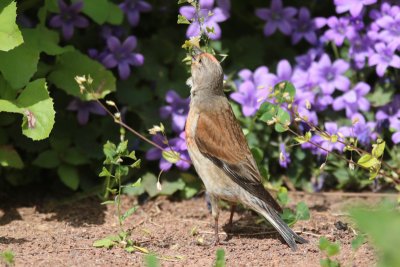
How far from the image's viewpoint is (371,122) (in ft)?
15.8

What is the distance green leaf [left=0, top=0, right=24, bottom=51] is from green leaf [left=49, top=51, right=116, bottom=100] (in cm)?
75

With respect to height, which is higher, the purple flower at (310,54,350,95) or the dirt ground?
the purple flower at (310,54,350,95)

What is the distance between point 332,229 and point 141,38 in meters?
2.73

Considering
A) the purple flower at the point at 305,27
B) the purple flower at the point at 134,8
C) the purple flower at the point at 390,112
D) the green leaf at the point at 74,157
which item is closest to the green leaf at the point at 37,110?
the green leaf at the point at 74,157

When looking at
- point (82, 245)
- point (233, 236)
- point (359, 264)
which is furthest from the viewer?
point (233, 236)

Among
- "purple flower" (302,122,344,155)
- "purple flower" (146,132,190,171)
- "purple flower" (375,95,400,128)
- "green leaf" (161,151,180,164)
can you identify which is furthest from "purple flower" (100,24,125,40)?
"purple flower" (375,95,400,128)

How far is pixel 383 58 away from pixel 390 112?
0.50m

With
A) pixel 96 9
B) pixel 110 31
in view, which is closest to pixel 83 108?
pixel 110 31

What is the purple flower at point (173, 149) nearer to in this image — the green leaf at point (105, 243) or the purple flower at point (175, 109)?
the purple flower at point (175, 109)

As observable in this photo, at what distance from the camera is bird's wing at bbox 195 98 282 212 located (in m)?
3.61

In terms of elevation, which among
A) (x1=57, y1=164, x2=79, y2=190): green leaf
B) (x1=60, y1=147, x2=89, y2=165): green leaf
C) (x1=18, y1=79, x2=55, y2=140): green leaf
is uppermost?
(x1=18, y1=79, x2=55, y2=140): green leaf

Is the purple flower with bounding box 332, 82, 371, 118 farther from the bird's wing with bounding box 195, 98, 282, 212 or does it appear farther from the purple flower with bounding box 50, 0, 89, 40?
the purple flower with bounding box 50, 0, 89, 40

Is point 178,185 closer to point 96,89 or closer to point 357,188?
point 96,89

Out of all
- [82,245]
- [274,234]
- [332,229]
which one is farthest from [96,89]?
[332,229]
